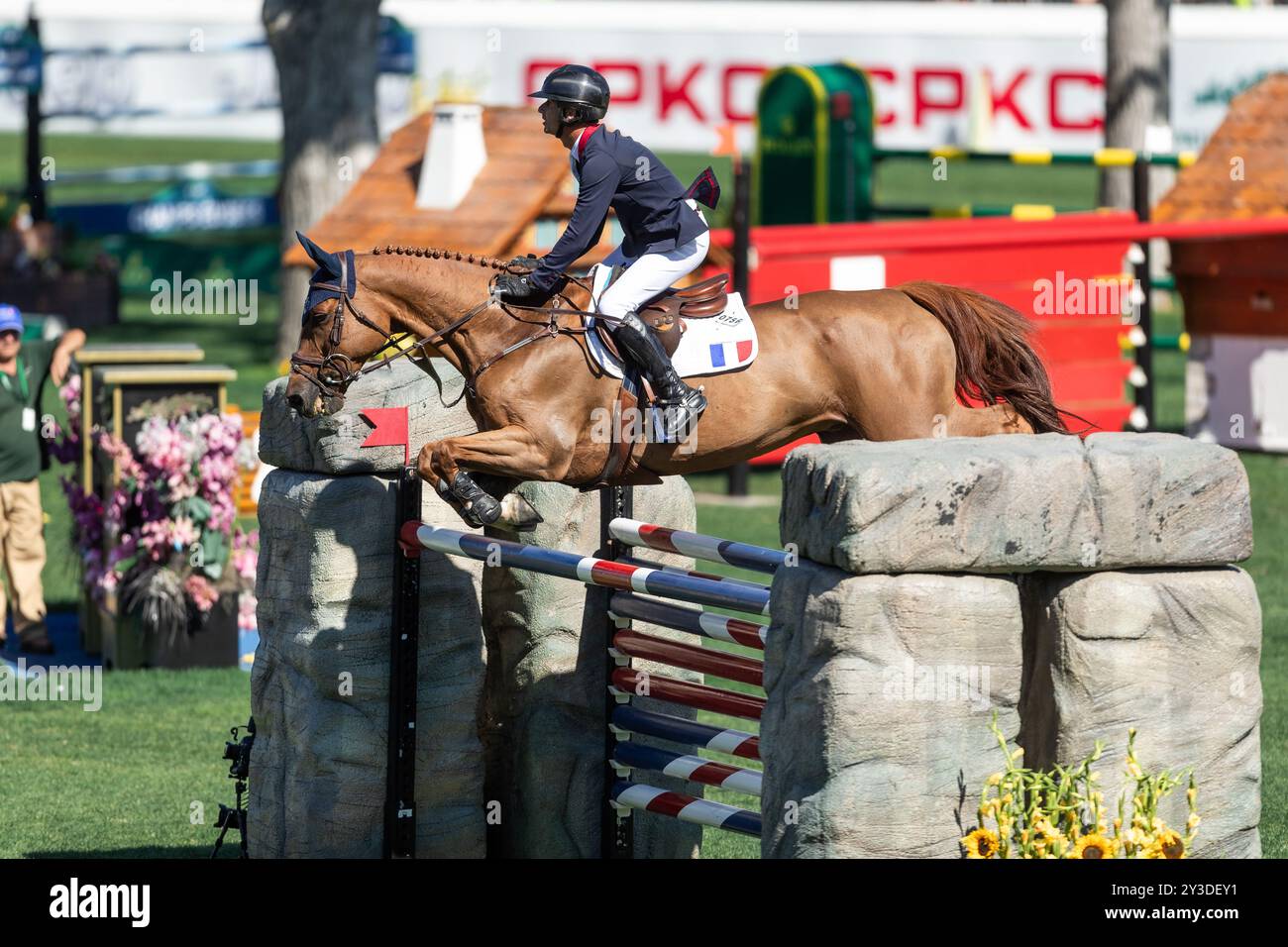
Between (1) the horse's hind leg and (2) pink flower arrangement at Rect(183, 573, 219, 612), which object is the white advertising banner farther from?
(1) the horse's hind leg

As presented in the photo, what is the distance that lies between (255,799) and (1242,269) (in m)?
10.5

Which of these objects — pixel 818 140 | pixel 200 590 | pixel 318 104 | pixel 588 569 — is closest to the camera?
pixel 588 569

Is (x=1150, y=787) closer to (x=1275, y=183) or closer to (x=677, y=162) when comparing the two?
(x=1275, y=183)

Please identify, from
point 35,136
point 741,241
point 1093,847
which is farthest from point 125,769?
point 35,136

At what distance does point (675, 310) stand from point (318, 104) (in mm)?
13020

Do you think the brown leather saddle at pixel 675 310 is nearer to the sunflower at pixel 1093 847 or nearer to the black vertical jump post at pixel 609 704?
the black vertical jump post at pixel 609 704

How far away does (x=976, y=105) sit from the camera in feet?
90.6

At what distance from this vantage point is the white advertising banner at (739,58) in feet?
91.7

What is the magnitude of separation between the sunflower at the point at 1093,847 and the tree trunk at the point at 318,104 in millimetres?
14670

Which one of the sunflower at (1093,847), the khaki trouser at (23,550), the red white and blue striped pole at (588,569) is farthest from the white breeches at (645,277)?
the khaki trouser at (23,550)

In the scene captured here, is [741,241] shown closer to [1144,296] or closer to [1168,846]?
[1144,296]

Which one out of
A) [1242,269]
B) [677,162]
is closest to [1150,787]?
[1242,269]

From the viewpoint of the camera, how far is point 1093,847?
432cm
